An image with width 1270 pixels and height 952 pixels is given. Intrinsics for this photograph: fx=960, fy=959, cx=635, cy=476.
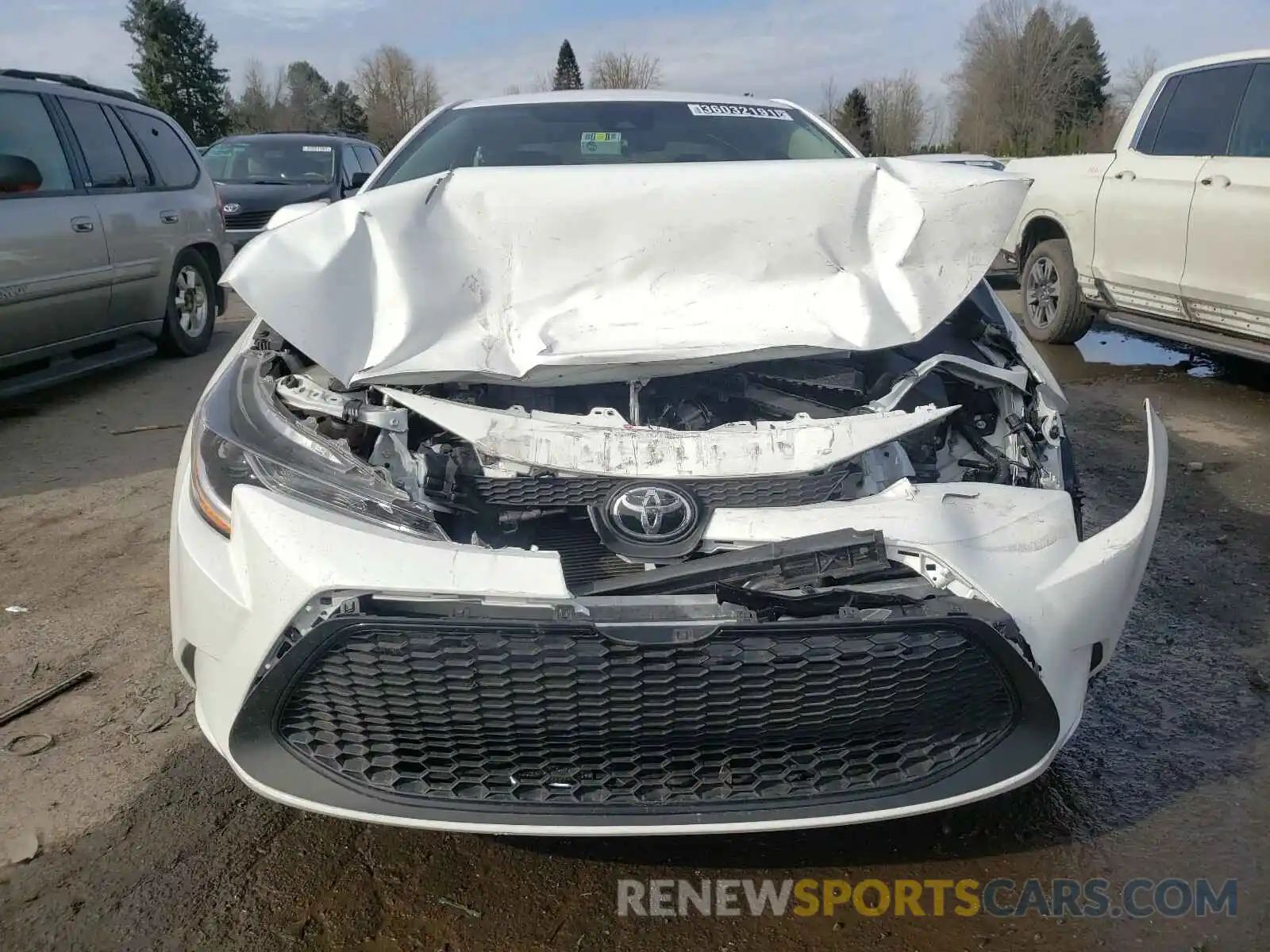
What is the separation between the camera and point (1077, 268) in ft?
21.7

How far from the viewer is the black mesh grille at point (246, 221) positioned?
9.65 meters

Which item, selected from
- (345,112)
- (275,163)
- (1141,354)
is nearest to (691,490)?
(1141,354)

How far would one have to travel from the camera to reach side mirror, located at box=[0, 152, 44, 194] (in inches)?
184

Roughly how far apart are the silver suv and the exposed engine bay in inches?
132

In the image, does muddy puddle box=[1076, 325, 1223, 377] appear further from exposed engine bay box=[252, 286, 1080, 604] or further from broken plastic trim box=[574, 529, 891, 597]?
broken plastic trim box=[574, 529, 891, 597]

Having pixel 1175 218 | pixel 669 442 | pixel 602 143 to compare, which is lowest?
pixel 669 442

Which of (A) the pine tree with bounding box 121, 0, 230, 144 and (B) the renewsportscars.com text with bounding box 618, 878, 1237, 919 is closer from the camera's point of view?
(B) the renewsportscars.com text with bounding box 618, 878, 1237, 919

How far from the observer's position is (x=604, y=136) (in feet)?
12.0

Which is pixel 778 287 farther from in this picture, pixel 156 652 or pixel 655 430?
pixel 156 652

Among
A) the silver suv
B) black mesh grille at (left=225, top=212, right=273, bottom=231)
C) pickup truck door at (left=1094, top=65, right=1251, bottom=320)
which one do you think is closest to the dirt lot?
the silver suv

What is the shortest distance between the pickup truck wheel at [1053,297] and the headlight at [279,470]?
19.7 feet

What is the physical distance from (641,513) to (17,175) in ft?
14.4

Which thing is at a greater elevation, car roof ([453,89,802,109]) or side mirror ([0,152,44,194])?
car roof ([453,89,802,109])

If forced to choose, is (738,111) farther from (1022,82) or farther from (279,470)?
(1022,82)
